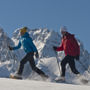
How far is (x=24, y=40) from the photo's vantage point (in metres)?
10.1

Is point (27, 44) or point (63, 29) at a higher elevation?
point (63, 29)

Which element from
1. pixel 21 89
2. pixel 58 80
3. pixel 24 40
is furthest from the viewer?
pixel 24 40

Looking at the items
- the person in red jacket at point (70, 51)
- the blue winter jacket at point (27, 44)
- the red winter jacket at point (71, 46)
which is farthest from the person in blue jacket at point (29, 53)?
the red winter jacket at point (71, 46)

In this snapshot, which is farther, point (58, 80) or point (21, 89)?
point (58, 80)

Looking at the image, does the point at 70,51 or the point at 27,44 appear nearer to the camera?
the point at 70,51

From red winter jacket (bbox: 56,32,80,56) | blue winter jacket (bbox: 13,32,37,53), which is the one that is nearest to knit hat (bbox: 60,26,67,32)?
red winter jacket (bbox: 56,32,80,56)

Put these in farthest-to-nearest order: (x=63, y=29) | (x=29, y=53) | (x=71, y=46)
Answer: (x=63, y=29)
(x=29, y=53)
(x=71, y=46)

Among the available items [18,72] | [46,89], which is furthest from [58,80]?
[46,89]

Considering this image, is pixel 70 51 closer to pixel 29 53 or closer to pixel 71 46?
pixel 71 46

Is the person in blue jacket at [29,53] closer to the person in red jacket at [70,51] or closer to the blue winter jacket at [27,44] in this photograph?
the blue winter jacket at [27,44]

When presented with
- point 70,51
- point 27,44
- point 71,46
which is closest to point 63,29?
point 71,46

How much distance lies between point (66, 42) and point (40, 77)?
1.35 metres

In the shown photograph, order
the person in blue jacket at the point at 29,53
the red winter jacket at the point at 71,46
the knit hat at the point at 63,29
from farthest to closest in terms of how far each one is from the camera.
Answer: the knit hat at the point at 63,29
the person in blue jacket at the point at 29,53
the red winter jacket at the point at 71,46

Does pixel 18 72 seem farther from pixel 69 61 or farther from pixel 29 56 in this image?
pixel 69 61
